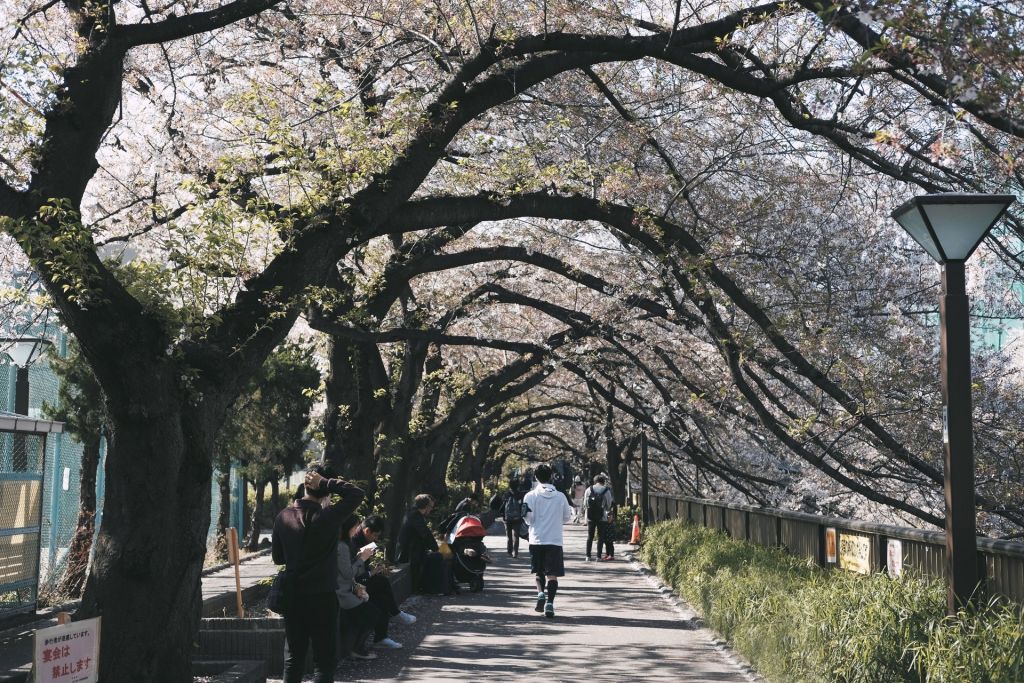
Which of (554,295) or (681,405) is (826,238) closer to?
(554,295)

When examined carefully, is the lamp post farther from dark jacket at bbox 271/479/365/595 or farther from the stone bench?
dark jacket at bbox 271/479/365/595

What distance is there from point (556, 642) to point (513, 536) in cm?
1719

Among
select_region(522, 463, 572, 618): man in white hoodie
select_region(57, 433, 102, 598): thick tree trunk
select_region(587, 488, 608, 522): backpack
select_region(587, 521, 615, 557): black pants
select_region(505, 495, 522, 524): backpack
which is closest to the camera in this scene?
select_region(522, 463, 572, 618): man in white hoodie

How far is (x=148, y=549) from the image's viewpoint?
→ 813 cm

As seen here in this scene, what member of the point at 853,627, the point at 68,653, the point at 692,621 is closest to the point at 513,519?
the point at 692,621

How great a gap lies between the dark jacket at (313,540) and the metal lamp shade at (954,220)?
13.7ft

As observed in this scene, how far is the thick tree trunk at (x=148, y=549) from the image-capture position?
8.08m

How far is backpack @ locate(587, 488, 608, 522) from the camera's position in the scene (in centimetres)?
2489

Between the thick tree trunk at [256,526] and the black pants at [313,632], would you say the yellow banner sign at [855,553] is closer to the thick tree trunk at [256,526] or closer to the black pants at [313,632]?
the black pants at [313,632]

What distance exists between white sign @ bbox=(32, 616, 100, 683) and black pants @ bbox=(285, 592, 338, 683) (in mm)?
2175

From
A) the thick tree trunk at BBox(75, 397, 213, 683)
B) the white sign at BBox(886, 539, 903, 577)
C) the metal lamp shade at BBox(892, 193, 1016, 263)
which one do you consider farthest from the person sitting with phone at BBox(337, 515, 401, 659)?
the metal lamp shade at BBox(892, 193, 1016, 263)

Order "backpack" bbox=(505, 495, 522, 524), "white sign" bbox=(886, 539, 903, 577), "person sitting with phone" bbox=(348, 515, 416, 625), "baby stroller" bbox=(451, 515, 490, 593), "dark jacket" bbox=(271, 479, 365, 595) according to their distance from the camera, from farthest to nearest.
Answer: "backpack" bbox=(505, 495, 522, 524), "baby stroller" bbox=(451, 515, 490, 593), "person sitting with phone" bbox=(348, 515, 416, 625), "white sign" bbox=(886, 539, 903, 577), "dark jacket" bbox=(271, 479, 365, 595)

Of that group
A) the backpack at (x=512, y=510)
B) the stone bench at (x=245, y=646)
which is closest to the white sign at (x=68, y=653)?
the stone bench at (x=245, y=646)

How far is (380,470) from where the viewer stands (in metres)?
19.9
